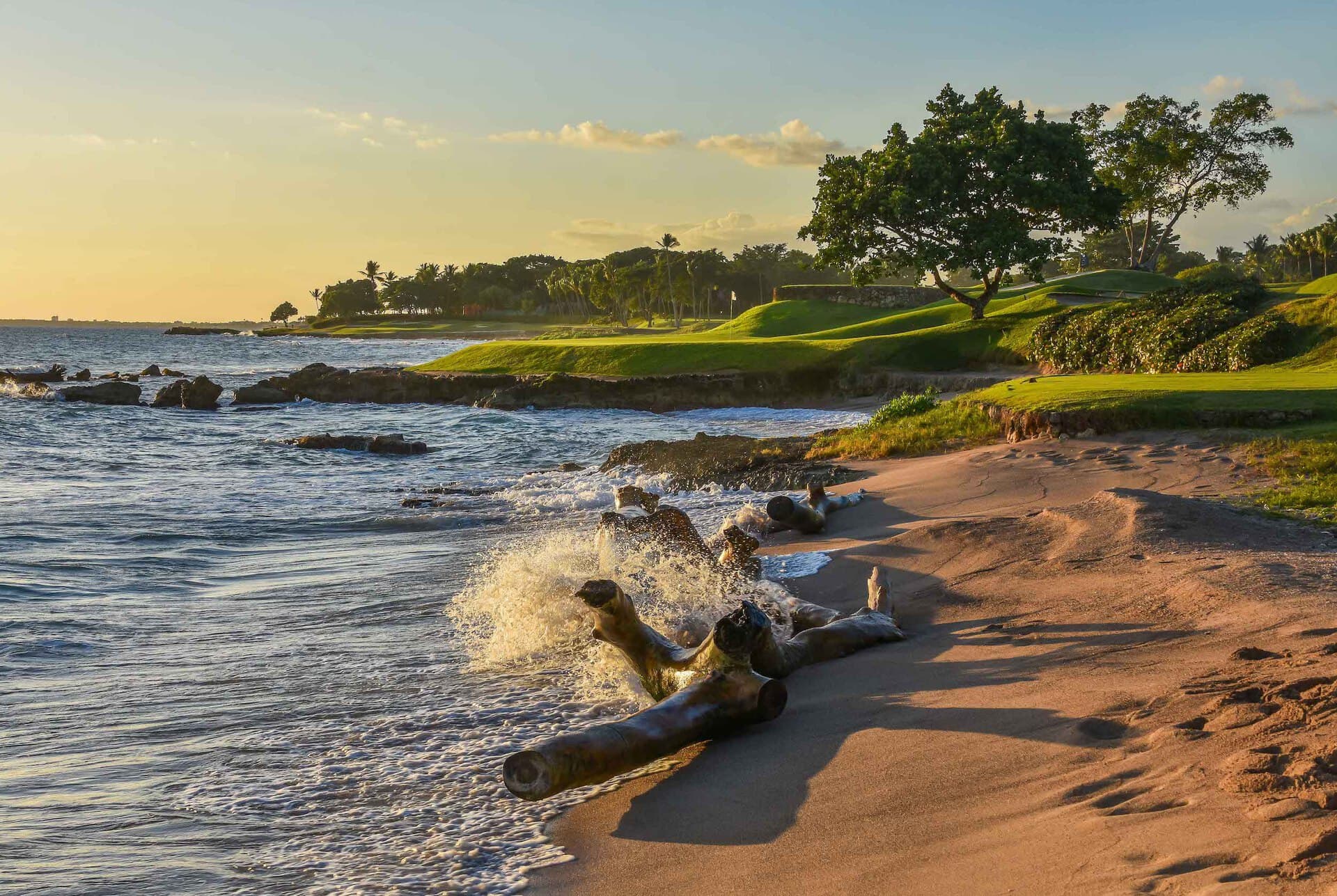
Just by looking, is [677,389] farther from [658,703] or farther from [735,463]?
[658,703]

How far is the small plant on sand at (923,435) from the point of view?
1688cm

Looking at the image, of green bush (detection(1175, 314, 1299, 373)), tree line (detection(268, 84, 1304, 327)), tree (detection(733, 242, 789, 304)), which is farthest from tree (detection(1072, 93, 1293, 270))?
tree (detection(733, 242, 789, 304))

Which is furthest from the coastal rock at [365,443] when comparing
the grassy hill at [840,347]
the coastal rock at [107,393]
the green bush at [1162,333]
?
the coastal rock at [107,393]

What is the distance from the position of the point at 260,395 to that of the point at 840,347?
24085 millimetres

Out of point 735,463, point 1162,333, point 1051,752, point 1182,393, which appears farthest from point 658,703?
point 1162,333

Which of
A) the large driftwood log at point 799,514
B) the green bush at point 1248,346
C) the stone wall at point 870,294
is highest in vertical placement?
the stone wall at point 870,294

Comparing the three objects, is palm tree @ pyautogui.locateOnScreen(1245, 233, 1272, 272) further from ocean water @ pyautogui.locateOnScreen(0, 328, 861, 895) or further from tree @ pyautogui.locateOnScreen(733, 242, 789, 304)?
ocean water @ pyautogui.locateOnScreen(0, 328, 861, 895)

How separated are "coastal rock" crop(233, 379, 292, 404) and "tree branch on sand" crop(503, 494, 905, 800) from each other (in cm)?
4067

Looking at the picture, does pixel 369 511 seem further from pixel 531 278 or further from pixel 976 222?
pixel 531 278

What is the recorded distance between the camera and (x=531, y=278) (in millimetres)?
187125

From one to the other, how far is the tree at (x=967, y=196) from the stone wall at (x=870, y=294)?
1887 cm

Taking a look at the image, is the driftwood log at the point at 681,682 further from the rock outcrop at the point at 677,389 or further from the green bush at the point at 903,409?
the rock outcrop at the point at 677,389

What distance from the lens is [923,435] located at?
17672 mm

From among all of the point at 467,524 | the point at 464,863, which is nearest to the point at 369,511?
the point at 467,524
